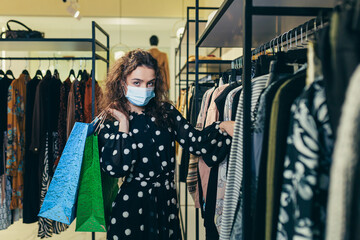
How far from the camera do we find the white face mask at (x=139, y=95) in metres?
1.45

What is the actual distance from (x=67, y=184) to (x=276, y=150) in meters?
1.01

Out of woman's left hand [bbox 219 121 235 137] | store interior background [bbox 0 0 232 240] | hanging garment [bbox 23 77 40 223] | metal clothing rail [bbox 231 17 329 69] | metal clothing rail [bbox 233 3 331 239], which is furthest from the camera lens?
store interior background [bbox 0 0 232 240]

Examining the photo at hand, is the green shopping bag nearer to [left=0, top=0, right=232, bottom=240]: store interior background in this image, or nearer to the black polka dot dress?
the black polka dot dress

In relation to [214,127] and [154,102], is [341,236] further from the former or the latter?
[154,102]

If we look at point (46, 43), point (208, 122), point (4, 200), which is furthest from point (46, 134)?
point (208, 122)

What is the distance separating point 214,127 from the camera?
1.45 metres

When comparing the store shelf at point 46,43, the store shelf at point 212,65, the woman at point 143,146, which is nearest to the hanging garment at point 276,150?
the woman at point 143,146

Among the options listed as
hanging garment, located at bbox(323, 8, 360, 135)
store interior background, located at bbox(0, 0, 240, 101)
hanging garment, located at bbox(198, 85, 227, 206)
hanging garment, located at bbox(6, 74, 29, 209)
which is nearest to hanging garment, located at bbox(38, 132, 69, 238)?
hanging garment, located at bbox(6, 74, 29, 209)

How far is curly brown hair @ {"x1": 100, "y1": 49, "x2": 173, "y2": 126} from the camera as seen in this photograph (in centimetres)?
148

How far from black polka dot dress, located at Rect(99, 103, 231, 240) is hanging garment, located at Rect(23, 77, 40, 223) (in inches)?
49.7

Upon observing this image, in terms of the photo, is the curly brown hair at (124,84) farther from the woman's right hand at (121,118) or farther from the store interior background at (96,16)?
the store interior background at (96,16)

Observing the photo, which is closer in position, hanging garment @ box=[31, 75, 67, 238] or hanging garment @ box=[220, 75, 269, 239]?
hanging garment @ box=[220, 75, 269, 239]

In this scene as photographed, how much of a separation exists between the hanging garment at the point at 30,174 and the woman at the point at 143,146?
1.26 meters

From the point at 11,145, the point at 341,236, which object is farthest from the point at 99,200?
the point at 11,145
